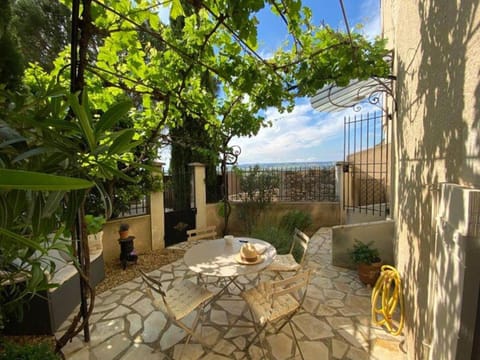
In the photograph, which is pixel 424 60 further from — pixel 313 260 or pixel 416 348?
pixel 313 260

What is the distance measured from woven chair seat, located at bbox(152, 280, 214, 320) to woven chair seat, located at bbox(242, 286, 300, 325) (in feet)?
1.42

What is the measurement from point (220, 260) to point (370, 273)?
2287mm

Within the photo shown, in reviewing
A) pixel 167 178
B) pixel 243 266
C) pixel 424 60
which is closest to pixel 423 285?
pixel 243 266

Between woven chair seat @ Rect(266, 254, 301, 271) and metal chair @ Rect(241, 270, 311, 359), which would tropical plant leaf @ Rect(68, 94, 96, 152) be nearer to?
metal chair @ Rect(241, 270, 311, 359)

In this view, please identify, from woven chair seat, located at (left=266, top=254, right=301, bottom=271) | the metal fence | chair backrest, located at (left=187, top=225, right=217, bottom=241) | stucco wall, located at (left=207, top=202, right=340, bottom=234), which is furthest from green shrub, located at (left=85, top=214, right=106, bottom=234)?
the metal fence

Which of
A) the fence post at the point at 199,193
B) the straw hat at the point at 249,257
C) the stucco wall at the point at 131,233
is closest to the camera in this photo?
the straw hat at the point at 249,257

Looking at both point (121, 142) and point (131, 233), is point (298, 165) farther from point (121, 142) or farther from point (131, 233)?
point (121, 142)

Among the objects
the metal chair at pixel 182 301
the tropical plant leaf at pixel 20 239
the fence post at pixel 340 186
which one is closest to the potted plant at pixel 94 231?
the metal chair at pixel 182 301

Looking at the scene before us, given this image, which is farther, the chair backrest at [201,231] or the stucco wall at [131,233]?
the stucco wall at [131,233]

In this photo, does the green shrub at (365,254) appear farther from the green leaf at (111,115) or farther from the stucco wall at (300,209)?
the green leaf at (111,115)

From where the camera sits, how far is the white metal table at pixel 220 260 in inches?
85.8

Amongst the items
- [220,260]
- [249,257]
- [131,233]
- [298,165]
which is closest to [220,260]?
[220,260]

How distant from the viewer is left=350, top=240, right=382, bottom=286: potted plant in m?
3.22

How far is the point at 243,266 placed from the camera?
2.29 meters
